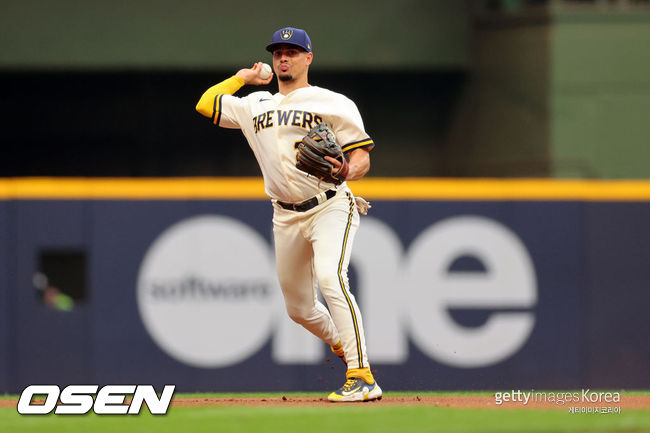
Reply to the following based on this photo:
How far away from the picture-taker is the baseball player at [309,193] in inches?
241

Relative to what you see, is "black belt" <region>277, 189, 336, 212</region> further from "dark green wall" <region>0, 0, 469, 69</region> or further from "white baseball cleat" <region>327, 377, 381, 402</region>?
"dark green wall" <region>0, 0, 469, 69</region>

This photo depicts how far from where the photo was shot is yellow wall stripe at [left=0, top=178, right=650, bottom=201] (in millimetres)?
9273

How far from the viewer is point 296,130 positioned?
6.20 m

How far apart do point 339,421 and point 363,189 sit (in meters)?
4.03

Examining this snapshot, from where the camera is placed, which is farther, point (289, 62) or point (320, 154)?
point (289, 62)

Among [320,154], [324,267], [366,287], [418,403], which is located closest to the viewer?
[320,154]

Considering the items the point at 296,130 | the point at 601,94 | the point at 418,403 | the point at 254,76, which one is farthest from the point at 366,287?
the point at 601,94

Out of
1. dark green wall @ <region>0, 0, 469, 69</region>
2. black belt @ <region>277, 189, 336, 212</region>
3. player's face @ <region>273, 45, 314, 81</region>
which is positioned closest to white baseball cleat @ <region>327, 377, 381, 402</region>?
black belt @ <region>277, 189, 336, 212</region>

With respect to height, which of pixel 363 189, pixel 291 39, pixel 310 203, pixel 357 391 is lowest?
pixel 357 391

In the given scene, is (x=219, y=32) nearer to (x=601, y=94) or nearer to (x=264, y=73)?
(x=601, y=94)

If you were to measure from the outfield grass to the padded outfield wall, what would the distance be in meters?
2.95

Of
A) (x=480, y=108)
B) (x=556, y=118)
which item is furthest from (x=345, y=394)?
(x=480, y=108)

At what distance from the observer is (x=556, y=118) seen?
40.0ft

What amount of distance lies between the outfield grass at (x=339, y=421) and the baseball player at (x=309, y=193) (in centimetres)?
43
